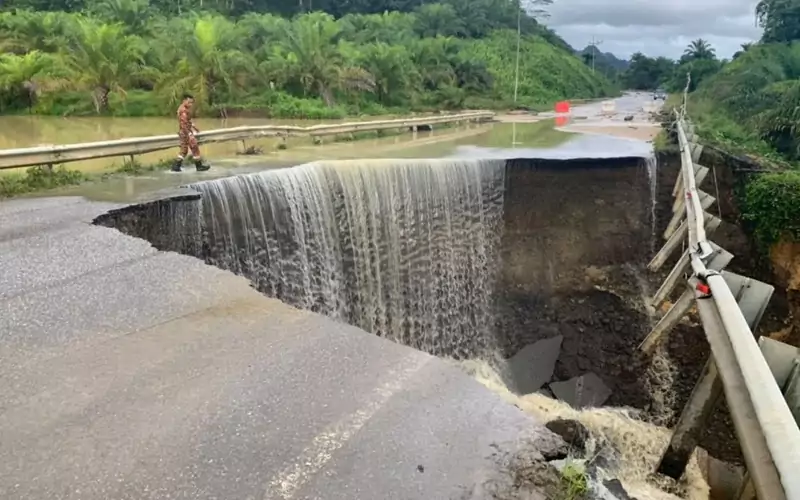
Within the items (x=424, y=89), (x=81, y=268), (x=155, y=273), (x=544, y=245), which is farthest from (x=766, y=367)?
(x=424, y=89)

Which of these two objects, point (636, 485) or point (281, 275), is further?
point (281, 275)

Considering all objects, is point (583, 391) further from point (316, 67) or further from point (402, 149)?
point (316, 67)

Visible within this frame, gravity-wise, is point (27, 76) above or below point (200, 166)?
above

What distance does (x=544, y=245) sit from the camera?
14664mm

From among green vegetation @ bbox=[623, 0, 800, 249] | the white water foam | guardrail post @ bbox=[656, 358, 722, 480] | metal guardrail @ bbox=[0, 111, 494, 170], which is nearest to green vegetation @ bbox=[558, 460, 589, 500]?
guardrail post @ bbox=[656, 358, 722, 480]

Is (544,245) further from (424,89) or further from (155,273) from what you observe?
(424,89)

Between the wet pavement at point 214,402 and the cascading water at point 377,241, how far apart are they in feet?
11.5

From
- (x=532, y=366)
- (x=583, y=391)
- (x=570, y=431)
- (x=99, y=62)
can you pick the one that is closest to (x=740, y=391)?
(x=570, y=431)

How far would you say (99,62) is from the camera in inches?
1002

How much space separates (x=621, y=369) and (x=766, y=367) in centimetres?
1083

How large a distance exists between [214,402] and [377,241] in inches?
310

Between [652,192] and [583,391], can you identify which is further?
[652,192]

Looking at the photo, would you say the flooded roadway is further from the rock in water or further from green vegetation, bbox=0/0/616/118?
the rock in water

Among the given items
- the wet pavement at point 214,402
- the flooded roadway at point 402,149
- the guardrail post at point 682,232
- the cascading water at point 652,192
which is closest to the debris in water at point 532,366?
the cascading water at point 652,192
